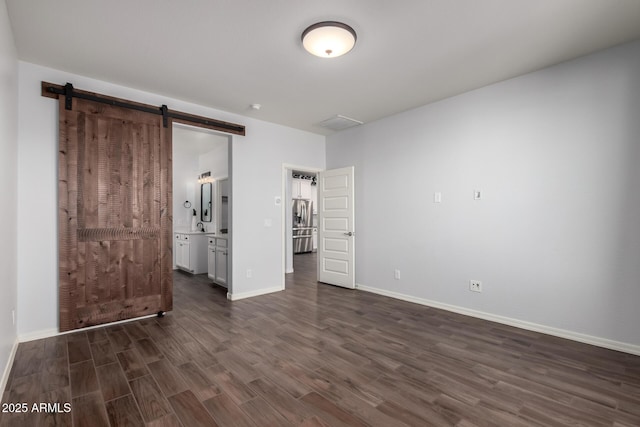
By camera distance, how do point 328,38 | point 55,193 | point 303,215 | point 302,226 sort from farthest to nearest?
point 303,215, point 302,226, point 55,193, point 328,38

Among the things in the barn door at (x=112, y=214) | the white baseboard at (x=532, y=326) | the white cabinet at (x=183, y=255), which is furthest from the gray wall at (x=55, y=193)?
the white cabinet at (x=183, y=255)

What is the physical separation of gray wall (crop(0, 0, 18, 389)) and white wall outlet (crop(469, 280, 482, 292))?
4431 millimetres

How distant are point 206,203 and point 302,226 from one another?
3717mm

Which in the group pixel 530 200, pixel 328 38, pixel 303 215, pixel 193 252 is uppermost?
pixel 328 38

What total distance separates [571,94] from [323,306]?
3.73m

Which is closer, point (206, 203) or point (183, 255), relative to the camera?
point (183, 255)

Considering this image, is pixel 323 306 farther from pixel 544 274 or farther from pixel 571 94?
pixel 571 94

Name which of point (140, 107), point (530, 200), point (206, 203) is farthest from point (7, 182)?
point (530, 200)

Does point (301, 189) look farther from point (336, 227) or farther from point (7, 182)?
point (7, 182)

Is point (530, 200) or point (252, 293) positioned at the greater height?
point (530, 200)

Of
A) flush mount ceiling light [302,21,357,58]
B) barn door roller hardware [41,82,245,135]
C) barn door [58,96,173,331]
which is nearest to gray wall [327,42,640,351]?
flush mount ceiling light [302,21,357,58]

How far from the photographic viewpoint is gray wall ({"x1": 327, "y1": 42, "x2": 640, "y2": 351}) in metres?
2.77

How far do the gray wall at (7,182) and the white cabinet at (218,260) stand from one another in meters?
2.64

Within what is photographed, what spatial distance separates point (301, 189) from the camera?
408 inches
